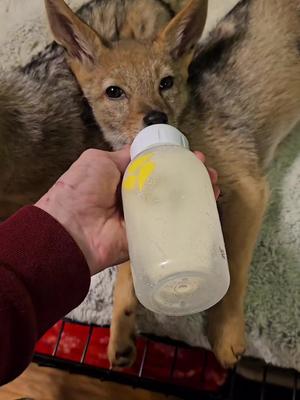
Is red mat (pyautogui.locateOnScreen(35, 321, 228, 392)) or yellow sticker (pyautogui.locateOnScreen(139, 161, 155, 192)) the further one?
red mat (pyautogui.locateOnScreen(35, 321, 228, 392))

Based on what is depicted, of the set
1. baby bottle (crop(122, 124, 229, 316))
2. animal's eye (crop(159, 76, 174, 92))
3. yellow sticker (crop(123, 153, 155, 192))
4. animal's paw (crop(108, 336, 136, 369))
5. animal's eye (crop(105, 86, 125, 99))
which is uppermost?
yellow sticker (crop(123, 153, 155, 192))

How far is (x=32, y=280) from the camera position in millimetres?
827

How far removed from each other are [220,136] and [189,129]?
0.07m

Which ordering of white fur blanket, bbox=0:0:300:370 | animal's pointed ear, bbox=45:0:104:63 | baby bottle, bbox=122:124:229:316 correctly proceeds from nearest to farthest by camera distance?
baby bottle, bbox=122:124:229:316, white fur blanket, bbox=0:0:300:370, animal's pointed ear, bbox=45:0:104:63

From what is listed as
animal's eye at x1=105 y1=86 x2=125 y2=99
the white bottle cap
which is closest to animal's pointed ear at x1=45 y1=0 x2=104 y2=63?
animal's eye at x1=105 y1=86 x2=125 y2=99

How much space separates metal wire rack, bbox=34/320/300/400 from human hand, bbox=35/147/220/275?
1.29ft

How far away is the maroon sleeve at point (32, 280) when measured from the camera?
2.61ft

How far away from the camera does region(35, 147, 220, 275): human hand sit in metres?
0.95

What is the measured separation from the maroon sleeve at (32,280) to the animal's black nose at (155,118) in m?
0.41

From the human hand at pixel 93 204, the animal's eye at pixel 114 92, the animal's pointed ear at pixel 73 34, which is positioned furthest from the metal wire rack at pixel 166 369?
the animal's pointed ear at pixel 73 34

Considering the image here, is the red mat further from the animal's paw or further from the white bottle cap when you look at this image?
the white bottle cap

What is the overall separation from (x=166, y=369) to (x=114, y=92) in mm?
639

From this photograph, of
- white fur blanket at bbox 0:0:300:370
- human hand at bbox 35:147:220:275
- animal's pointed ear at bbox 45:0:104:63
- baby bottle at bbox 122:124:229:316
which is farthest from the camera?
animal's pointed ear at bbox 45:0:104:63

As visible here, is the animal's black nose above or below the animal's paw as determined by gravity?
above
